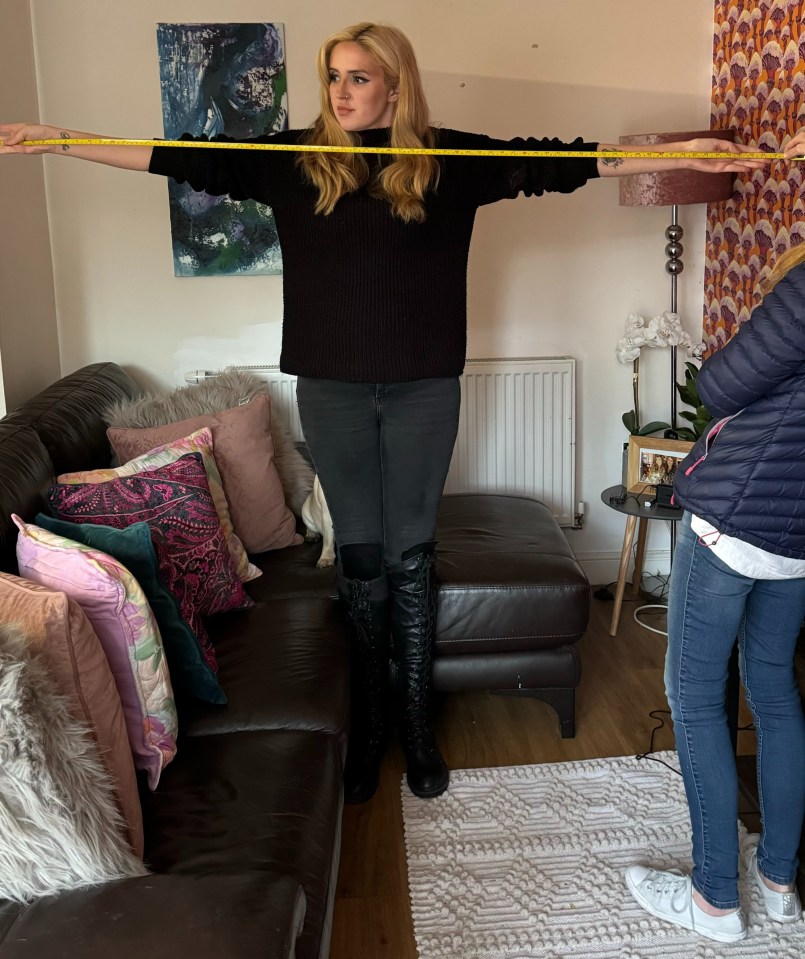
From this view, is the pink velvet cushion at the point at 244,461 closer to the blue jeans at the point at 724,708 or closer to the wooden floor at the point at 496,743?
the wooden floor at the point at 496,743

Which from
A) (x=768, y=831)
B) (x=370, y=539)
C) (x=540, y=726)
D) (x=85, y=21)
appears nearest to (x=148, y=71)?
(x=85, y=21)

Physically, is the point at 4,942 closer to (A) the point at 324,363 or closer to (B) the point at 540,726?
(A) the point at 324,363

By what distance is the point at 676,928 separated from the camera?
1943 mm

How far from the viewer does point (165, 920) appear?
1.17m

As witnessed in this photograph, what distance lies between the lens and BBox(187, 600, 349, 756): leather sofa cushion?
1916 millimetres

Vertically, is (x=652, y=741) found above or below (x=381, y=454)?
below

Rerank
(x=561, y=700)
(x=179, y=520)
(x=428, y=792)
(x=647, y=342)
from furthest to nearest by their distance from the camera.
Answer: (x=647, y=342) < (x=561, y=700) < (x=428, y=792) < (x=179, y=520)

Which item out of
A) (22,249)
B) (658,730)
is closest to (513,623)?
(658,730)

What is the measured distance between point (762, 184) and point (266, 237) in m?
1.69

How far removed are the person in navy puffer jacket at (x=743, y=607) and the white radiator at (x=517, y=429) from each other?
1.74 metres

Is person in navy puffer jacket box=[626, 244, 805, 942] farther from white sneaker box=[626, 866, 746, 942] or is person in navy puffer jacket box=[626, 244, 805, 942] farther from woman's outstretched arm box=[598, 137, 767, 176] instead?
woman's outstretched arm box=[598, 137, 767, 176]

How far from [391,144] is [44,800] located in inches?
59.1

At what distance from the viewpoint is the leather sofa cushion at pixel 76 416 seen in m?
2.38

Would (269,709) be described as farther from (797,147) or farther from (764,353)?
(797,147)
